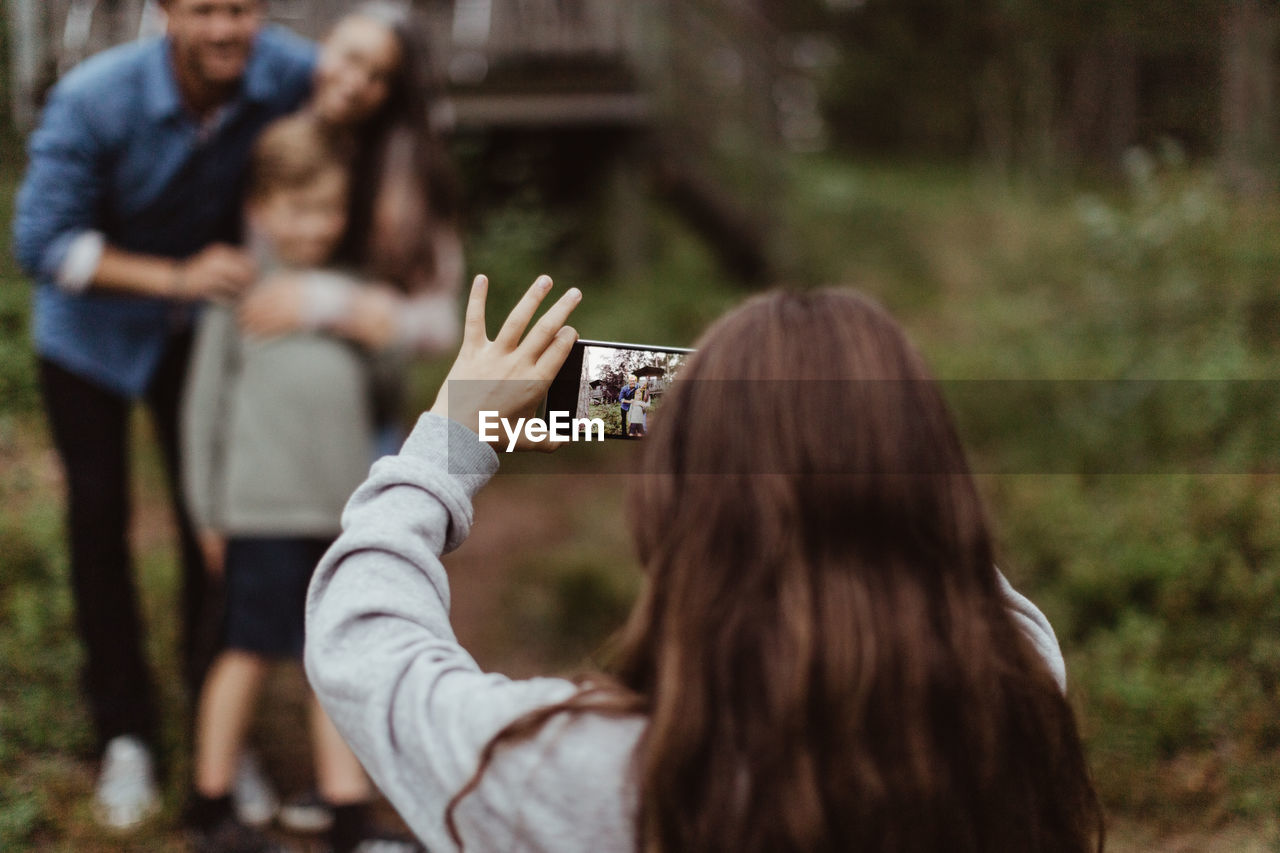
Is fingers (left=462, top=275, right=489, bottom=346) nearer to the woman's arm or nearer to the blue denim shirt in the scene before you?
the woman's arm

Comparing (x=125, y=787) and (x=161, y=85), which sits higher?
(x=161, y=85)

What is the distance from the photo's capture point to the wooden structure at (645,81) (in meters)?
7.91

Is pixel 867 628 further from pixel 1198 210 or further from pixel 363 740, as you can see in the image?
pixel 1198 210

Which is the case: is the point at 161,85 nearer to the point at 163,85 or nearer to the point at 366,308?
the point at 163,85

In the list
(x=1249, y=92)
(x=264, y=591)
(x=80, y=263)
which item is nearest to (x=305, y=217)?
(x=80, y=263)

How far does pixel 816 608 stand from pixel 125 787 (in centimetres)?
240

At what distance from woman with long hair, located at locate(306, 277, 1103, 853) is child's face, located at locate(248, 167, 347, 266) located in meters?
1.73

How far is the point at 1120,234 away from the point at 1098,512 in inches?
72.2

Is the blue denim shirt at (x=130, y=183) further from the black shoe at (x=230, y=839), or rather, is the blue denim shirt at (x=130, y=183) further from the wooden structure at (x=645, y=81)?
the wooden structure at (x=645, y=81)

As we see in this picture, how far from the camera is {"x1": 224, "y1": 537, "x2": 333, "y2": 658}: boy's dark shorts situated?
8.84ft

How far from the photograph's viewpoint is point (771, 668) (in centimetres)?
108

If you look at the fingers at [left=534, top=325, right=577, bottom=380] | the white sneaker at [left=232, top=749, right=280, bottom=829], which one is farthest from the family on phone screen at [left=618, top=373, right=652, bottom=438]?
the white sneaker at [left=232, top=749, right=280, bottom=829]

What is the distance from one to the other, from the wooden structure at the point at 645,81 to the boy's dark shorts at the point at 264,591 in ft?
16.7

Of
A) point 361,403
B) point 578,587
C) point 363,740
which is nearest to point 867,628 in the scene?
point 363,740
